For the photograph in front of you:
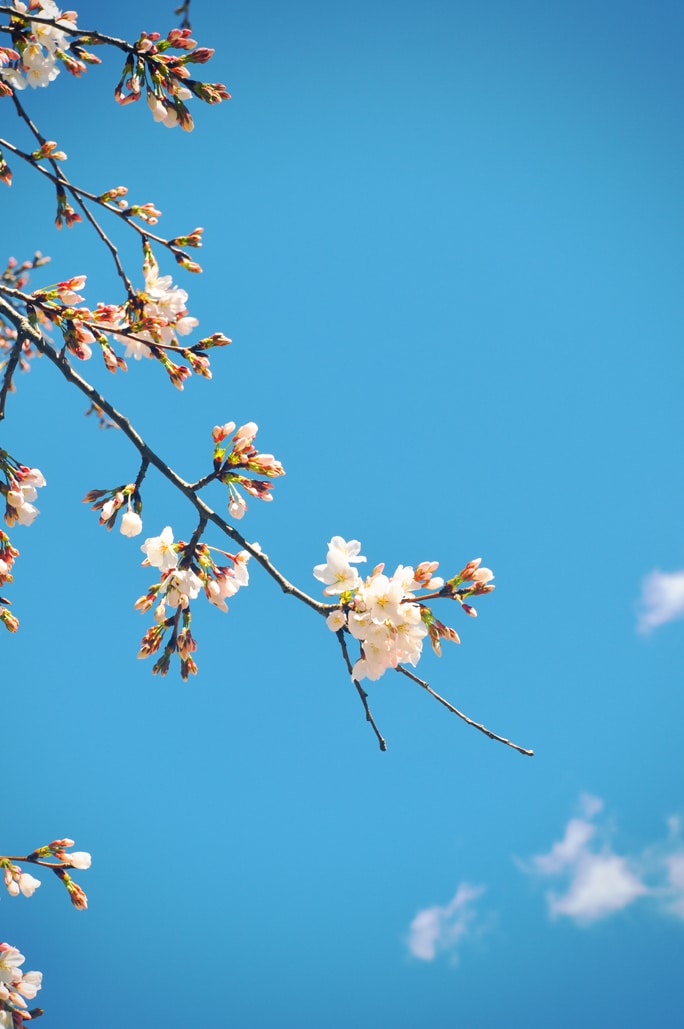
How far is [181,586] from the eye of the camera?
7.32 feet

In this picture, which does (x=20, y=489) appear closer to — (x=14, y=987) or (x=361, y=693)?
(x=361, y=693)

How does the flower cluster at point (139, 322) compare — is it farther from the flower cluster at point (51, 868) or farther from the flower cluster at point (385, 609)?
the flower cluster at point (51, 868)

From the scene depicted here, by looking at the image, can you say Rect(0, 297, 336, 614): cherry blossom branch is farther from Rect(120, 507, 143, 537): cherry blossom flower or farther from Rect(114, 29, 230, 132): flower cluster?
Rect(114, 29, 230, 132): flower cluster

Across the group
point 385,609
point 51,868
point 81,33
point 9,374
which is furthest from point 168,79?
point 51,868

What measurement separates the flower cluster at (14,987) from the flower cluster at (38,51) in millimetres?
4025

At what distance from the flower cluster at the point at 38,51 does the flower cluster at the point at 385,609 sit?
2.57 m

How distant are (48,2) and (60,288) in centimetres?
136

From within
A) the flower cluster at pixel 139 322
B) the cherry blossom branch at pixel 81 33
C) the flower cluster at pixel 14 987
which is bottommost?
the flower cluster at pixel 14 987

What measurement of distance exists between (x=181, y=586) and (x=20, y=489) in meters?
0.85

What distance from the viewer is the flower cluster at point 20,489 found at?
2461 millimetres

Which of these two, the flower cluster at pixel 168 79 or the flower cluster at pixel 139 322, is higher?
the flower cluster at pixel 168 79

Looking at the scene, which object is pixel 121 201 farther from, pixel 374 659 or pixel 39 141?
pixel 374 659

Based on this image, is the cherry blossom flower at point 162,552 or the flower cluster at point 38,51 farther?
the flower cluster at point 38,51

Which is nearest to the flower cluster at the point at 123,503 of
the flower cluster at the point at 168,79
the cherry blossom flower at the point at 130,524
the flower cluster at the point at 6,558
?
the cherry blossom flower at the point at 130,524
